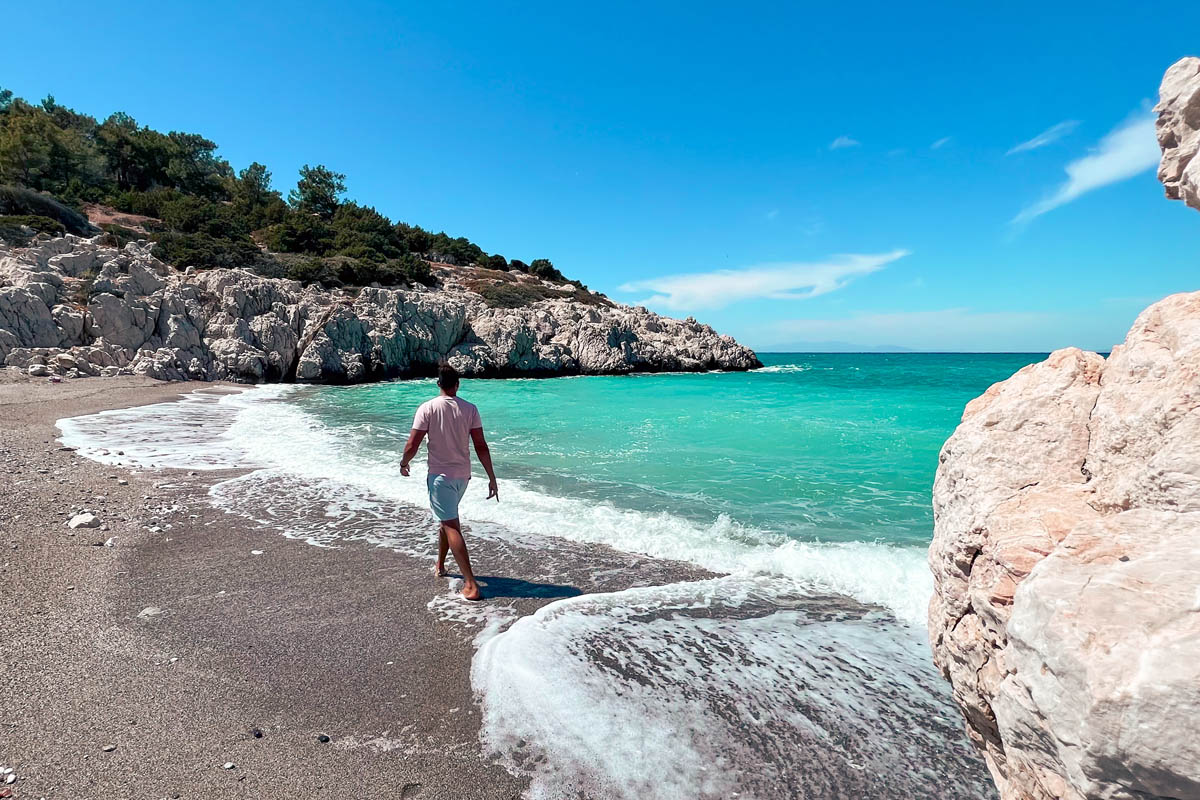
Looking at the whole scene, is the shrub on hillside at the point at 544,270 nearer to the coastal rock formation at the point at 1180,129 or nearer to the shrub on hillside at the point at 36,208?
the shrub on hillside at the point at 36,208

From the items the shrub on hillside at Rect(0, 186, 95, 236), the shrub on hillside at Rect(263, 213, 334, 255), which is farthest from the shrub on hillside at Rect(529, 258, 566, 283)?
the shrub on hillside at Rect(0, 186, 95, 236)

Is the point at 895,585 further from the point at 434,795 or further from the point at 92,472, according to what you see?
the point at 92,472

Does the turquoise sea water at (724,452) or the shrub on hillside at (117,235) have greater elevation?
the shrub on hillside at (117,235)

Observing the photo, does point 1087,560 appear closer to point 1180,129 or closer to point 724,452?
point 1180,129

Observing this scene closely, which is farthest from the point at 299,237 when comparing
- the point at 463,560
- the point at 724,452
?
the point at 463,560

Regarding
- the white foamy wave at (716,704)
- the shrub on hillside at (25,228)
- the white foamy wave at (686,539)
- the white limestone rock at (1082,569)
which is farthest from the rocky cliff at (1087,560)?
the shrub on hillside at (25,228)

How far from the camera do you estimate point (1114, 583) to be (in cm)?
172

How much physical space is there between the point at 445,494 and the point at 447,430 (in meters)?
0.66

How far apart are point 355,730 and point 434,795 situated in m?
0.79

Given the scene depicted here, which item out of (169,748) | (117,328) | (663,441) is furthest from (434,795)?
(117,328)

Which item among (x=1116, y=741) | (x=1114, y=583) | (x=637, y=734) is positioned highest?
(x=1114, y=583)

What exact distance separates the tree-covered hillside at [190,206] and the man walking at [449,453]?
47.2 meters

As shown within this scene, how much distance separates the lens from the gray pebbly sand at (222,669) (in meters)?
3.06

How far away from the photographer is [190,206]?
56.8 metres
